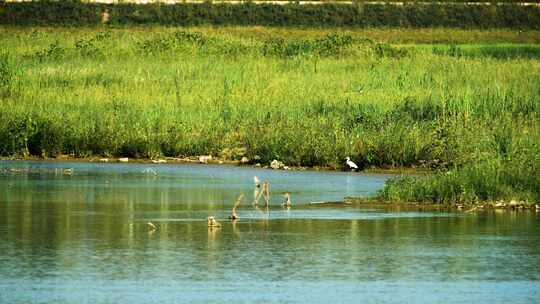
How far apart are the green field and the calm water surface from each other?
1.98 meters

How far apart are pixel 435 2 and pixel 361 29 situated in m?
7.78

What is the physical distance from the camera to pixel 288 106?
2977cm

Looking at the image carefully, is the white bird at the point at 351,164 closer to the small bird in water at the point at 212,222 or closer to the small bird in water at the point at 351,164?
the small bird in water at the point at 351,164

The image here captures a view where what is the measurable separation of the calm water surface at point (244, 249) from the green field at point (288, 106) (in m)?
1.98

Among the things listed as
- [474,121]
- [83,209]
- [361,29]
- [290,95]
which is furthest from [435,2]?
[83,209]

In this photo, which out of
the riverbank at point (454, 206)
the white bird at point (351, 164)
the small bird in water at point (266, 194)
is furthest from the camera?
the white bird at point (351, 164)

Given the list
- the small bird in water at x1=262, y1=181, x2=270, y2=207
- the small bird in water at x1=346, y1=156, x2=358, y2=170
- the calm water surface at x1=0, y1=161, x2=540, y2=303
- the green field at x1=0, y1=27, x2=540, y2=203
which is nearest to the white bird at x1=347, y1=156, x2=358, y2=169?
the small bird in water at x1=346, y1=156, x2=358, y2=170

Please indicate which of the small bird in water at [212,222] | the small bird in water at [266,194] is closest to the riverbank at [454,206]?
the small bird in water at [266,194]

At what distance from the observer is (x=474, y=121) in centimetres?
2606

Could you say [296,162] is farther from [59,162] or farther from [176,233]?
[176,233]

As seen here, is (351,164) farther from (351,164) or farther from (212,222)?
(212,222)

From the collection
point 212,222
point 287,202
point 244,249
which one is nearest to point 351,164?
point 287,202

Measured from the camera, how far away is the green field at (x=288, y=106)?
24.1 m

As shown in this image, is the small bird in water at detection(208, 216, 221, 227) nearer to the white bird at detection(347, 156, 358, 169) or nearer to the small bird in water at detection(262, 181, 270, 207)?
the small bird in water at detection(262, 181, 270, 207)
